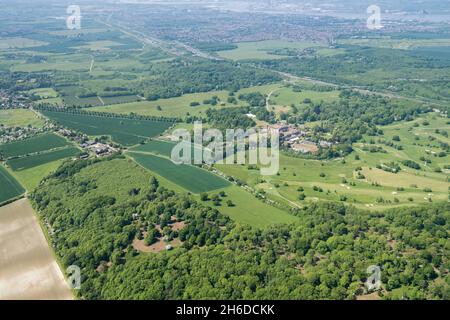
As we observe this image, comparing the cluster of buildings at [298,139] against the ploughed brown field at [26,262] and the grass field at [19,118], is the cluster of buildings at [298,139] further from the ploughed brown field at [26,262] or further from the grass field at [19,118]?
the grass field at [19,118]

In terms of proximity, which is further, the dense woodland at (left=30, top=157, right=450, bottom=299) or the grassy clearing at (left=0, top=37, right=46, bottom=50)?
the grassy clearing at (left=0, top=37, right=46, bottom=50)

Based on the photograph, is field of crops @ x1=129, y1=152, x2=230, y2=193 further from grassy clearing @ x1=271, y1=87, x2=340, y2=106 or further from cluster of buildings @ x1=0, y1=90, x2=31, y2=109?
cluster of buildings @ x1=0, y1=90, x2=31, y2=109

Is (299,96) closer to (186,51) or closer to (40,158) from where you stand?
(40,158)

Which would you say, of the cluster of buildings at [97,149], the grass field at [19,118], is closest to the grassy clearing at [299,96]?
the cluster of buildings at [97,149]

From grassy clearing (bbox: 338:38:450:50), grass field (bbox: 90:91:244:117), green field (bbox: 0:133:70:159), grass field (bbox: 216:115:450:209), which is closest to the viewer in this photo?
grass field (bbox: 216:115:450:209)

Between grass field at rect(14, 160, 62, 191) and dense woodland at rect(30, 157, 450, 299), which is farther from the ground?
grass field at rect(14, 160, 62, 191)

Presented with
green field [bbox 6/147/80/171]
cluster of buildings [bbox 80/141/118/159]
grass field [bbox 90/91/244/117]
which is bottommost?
green field [bbox 6/147/80/171]

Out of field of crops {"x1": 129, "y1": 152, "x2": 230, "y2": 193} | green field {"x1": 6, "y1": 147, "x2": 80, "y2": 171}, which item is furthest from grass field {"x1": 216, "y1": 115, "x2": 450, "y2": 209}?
green field {"x1": 6, "y1": 147, "x2": 80, "y2": 171}
